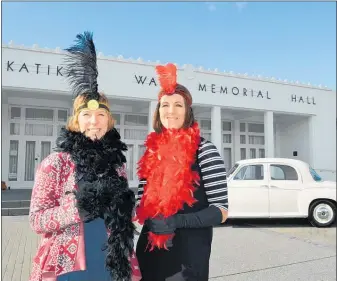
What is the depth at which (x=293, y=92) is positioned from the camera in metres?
17.4

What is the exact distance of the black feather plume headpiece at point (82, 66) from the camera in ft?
7.07

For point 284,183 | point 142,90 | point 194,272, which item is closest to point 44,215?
point 194,272

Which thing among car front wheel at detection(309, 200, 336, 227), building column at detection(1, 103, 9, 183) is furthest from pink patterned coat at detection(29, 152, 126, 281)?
building column at detection(1, 103, 9, 183)

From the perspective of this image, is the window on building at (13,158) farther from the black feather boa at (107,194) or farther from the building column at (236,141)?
the black feather boa at (107,194)

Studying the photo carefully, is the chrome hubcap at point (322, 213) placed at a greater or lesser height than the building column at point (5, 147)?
lesser

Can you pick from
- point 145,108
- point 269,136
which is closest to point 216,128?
point 269,136

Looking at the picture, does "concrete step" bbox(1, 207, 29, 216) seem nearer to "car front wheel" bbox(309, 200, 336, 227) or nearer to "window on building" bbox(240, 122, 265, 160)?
"car front wheel" bbox(309, 200, 336, 227)

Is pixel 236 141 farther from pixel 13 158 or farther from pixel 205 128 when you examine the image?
pixel 13 158

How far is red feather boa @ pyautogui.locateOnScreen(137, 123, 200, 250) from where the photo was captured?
192 centimetres

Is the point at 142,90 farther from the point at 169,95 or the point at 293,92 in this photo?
the point at 169,95

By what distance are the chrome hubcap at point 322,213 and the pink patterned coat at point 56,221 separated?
25.1 feet

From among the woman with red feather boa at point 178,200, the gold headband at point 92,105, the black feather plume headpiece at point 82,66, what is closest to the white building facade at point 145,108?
the black feather plume headpiece at point 82,66

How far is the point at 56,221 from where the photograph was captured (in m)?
1.75

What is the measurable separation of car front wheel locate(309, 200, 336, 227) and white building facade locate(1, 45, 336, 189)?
681cm
